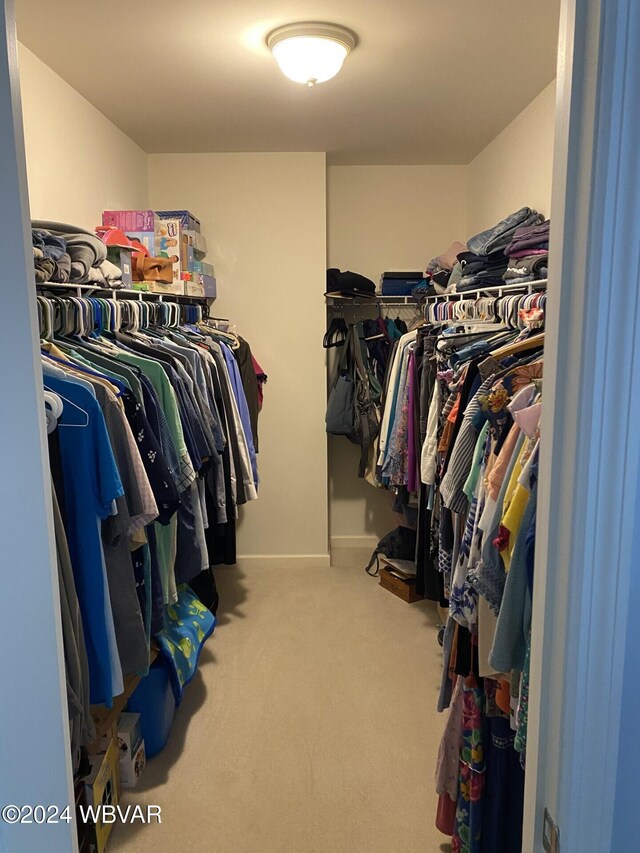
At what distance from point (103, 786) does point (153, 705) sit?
41cm

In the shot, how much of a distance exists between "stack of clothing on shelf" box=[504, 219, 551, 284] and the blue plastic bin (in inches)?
75.7

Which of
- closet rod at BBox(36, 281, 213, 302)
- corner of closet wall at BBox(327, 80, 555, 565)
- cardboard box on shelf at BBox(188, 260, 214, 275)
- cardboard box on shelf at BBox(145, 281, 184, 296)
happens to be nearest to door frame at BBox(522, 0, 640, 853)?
closet rod at BBox(36, 281, 213, 302)

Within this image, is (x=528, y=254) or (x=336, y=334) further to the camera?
(x=336, y=334)

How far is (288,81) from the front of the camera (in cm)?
263

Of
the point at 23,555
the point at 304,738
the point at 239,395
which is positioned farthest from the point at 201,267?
the point at 23,555

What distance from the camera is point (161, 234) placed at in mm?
3059

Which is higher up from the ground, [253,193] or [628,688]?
[253,193]

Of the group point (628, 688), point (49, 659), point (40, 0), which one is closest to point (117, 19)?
point (40, 0)

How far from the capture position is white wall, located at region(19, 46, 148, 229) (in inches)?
92.1

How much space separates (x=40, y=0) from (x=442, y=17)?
4.13 ft

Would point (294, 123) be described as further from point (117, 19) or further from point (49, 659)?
point (49, 659)

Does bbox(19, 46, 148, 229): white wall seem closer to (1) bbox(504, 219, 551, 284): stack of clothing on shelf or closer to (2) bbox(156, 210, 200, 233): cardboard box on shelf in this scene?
(2) bbox(156, 210, 200, 233): cardboard box on shelf

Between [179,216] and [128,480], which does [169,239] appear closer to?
[179,216]

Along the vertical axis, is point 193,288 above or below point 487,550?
above
